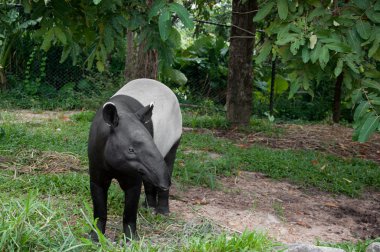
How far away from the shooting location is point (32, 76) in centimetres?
1335

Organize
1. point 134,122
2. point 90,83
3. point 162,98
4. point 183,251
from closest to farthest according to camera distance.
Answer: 1. point 183,251
2. point 134,122
3. point 162,98
4. point 90,83

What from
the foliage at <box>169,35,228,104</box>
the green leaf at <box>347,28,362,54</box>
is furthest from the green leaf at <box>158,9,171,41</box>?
the foliage at <box>169,35,228,104</box>

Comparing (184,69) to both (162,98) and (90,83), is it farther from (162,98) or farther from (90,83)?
(162,98)

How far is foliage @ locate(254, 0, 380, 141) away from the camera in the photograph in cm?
422

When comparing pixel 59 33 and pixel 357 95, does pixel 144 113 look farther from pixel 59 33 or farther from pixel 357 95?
pixel 357 95

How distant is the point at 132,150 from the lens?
377cm

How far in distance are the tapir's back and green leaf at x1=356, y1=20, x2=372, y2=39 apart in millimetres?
→ 1694

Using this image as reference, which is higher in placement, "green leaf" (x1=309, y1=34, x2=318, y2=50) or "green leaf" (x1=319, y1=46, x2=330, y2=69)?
"green leaf" (x1=309, y1=34, x2=318, y2=50)

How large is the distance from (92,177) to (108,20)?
158 centimetres

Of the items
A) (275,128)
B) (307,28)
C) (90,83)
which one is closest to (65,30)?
(307,28)

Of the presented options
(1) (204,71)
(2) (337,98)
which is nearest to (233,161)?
(2) (337,98)

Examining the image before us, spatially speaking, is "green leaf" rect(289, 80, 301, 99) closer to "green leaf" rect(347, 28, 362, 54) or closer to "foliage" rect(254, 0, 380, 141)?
"foliage" rect(254, 0, 380, 141)

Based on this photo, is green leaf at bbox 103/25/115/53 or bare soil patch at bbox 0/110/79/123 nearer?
green leaf at bbox 103/25/115/53

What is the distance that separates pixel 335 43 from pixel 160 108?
153 centimetres
